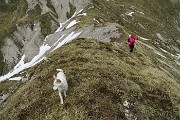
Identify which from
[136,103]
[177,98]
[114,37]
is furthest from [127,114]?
[114,37]

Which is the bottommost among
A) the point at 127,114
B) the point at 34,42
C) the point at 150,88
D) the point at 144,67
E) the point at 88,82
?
the point at 34,42

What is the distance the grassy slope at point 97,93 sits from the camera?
2736 centimetres

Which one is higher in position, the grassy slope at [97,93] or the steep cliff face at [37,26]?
the grassy slope at [97,93]

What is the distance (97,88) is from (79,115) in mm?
4761

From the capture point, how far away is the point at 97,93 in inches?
1145

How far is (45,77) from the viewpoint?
116 ft

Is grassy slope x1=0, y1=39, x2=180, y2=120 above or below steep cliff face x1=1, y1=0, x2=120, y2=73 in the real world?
above

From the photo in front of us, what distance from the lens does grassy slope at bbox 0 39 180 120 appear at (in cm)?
2736

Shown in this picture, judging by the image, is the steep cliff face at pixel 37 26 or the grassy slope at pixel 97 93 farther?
the steep cliff face at pixel 37 26

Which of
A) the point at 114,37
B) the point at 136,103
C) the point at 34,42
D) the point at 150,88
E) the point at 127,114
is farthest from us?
the point at 34,42

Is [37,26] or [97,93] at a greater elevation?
[97,93]

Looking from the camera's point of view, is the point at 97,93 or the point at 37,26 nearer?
the point at 97,93

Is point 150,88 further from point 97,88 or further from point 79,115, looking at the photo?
point 79,115

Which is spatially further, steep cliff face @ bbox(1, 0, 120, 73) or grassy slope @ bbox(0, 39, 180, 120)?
steep cliff face @ bbox(1, 0, 120, 73)
